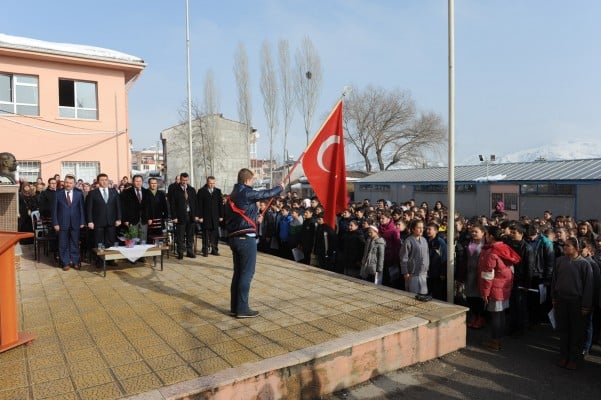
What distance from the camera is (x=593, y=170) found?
19.2 metres

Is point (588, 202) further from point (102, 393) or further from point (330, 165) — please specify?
point (102, 393)

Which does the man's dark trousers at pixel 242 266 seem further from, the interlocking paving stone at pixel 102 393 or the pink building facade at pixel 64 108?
the pink building facade at pixel 64 108

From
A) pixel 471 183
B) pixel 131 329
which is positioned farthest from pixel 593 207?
pixel 131 329

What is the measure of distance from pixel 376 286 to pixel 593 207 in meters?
15.7

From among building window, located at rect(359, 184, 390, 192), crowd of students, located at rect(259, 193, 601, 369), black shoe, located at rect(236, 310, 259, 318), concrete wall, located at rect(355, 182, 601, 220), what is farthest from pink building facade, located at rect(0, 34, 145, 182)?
building window, located at rect(359, 184, 390, 192)

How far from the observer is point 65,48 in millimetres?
17641

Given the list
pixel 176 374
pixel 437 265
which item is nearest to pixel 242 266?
pixel 176 374

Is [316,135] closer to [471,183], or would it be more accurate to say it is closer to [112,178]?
[112,178]

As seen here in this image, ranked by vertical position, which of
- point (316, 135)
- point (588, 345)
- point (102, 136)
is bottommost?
point (588, 345)

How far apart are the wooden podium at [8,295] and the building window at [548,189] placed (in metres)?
21.2

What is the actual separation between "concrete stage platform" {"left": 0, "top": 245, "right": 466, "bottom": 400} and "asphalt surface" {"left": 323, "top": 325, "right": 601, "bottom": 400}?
15 cm

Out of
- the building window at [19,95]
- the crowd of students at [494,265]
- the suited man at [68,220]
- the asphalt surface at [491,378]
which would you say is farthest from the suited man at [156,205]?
the building window at [19,95]

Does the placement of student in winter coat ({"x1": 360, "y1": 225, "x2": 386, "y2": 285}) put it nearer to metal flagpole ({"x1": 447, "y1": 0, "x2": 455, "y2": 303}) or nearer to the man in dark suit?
metal flagpole ({"x1": 447, "y1": 0, "x2": 455, "y2": 303})

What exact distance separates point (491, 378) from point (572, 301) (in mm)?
1488
